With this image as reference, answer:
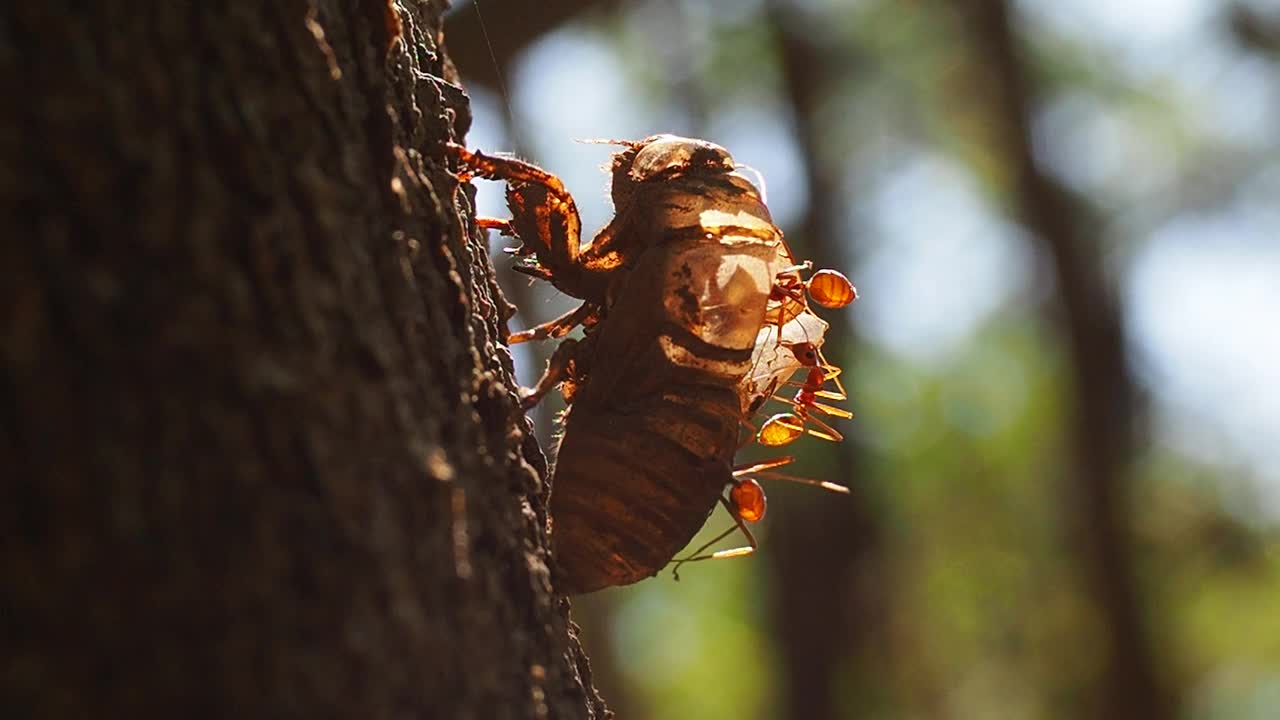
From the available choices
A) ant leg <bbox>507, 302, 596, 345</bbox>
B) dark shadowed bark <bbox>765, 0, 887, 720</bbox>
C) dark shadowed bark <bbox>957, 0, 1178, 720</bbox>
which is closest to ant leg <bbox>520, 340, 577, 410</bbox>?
ant leg <bbox>507, 302, 596, 345</bbox>

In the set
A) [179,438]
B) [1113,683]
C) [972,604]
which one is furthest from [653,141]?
[972,604]

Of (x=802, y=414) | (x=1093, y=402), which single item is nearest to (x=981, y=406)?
(x=1093, y=402)

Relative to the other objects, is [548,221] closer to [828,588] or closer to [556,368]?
[556,368]

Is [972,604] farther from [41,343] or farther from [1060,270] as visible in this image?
[41,343]

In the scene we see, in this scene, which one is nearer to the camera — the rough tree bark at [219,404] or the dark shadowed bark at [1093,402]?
the rough tree bark at [219,404]

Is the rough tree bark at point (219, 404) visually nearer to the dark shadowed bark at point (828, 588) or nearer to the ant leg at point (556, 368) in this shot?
the ant leg at point (556, 368)

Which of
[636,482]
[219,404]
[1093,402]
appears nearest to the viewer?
[219,404]

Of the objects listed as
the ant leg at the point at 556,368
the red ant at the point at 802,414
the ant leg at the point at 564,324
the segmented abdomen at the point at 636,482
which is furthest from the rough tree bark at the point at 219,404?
the red ant at the point at 802,414

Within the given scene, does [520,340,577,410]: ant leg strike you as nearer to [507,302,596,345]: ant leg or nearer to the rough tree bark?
[507,302,596,345]: ant leg
